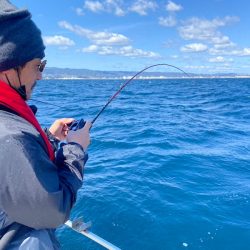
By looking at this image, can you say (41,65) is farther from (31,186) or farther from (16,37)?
(31,186)

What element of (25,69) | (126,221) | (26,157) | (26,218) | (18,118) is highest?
(25,69)

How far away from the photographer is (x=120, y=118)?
14.1 m

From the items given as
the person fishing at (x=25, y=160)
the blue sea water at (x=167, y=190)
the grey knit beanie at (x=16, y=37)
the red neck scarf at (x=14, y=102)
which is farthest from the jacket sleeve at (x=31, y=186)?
the blue sea water at (x=167, y=190)

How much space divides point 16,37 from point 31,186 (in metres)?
0.74

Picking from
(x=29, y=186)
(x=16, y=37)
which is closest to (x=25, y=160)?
(x=29, y=186)

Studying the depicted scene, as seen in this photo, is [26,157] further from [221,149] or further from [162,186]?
[221,149]

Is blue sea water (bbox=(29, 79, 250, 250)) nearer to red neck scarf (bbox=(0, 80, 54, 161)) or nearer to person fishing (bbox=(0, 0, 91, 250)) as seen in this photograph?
person fishing (bbox=(0, 0, 91, 250))

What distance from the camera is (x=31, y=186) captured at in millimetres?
1433

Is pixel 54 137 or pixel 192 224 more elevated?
pixel 54 137

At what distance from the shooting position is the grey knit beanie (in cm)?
A: 162

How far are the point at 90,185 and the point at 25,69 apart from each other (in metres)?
4.66

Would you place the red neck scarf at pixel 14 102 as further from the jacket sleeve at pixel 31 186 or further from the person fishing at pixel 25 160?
the jacket sleeve at pixel 31 186

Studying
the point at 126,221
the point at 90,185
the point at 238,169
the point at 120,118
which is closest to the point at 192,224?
the point at 126,221

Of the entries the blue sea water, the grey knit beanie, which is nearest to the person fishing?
the grey knit beanie
